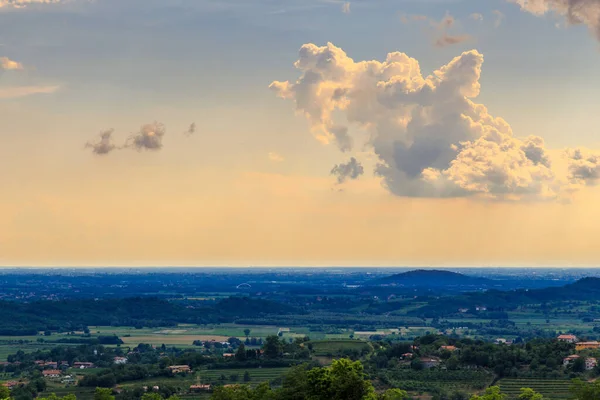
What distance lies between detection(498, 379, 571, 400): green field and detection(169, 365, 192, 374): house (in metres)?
40.1

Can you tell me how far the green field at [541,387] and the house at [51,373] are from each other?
61619 mm

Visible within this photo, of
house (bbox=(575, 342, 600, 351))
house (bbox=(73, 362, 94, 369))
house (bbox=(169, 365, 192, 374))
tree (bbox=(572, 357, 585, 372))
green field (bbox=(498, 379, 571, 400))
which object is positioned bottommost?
house (bbox=(73, 362, 94, 369))

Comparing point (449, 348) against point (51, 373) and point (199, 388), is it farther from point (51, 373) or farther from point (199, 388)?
point (51, 373)

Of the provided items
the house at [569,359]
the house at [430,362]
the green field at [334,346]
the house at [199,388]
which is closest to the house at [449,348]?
the house at [430,362]

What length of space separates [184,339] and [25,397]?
99076 mm

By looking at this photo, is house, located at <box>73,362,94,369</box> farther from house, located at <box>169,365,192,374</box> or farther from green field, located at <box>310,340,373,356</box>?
green field, located at <box>310,340,373,356</box>

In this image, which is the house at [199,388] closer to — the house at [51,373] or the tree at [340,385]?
the house at [51,373]

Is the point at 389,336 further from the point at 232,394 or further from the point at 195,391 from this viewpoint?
the point at 232,394

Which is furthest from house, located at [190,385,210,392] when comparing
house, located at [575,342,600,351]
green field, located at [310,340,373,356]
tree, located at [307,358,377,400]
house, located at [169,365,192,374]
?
house, located at [575,342,600,351]

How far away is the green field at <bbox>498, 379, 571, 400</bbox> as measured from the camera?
288 ft

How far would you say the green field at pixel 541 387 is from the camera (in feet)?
288

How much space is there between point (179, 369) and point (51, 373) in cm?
2237

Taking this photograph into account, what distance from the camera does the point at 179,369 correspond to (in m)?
115

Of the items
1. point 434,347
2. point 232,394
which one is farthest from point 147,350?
point 232,394
